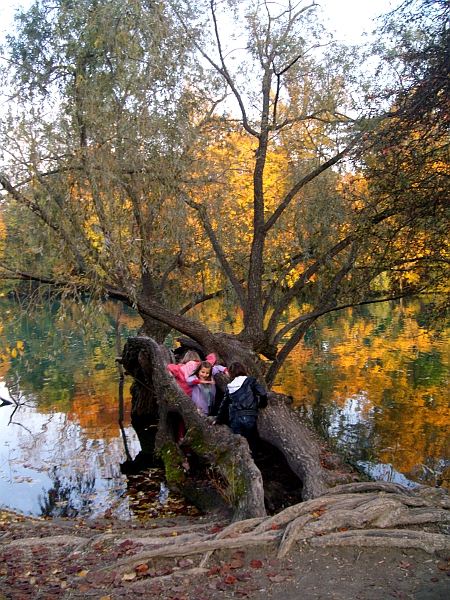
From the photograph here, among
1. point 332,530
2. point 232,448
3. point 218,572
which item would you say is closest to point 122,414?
point 232,448

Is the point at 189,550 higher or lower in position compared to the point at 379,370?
lower

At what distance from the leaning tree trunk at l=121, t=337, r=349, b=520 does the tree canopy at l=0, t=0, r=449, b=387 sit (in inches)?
67.4

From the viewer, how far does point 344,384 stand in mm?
16031

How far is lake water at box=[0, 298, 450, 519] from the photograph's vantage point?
8703 mm

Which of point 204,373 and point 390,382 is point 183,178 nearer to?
point 204,373

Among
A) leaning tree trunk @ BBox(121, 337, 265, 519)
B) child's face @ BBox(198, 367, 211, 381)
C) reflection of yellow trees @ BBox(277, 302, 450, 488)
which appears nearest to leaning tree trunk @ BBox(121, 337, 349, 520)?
leaning tree trunk @ BBox(121, 337, 265, 519)

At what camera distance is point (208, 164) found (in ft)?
35.1

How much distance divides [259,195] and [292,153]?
48.6 inches

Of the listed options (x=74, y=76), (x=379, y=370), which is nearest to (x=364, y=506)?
(x=74, y=76)

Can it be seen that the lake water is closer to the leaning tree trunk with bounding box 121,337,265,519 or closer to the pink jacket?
the leaning tree trunk with bounding box 121,337,265,519

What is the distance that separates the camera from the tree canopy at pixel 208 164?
813 centimetres

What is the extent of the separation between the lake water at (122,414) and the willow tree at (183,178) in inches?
38.1

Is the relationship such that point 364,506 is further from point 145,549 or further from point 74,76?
point 74,76

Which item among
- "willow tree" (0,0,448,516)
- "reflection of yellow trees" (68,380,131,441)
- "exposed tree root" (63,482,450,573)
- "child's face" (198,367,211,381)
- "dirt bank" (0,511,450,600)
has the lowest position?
"dirt bank" (0,511,450,600)
